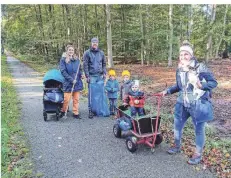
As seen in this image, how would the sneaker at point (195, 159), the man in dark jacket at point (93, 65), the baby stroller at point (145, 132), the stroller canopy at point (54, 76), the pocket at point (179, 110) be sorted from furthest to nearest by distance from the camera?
the man in dark jacket at point (93, 65) < the stroller canopy at point (54, 76) < the baby stroller at point (145, 132) < the pocket at point (179, 110) < the sneaker at point (195, 159)

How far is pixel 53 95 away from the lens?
273 inches

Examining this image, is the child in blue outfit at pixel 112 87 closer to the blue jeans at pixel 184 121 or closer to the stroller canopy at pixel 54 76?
the stroller canopy at pixel 54 76

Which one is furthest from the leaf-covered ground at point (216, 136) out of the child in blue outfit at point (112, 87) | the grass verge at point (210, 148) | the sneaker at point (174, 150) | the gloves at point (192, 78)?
the child in blue outfit at point (112, 87)

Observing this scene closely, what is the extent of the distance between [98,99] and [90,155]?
2515mm

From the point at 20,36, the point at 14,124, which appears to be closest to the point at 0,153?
the point at 14,124

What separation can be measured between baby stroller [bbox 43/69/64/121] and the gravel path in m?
0.27

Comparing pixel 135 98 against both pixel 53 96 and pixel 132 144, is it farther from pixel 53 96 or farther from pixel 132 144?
pixel 53 96

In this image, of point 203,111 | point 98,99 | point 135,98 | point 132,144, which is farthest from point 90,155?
point 98,99

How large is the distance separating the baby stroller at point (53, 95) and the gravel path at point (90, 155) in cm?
27

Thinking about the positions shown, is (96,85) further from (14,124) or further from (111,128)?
(14,124)

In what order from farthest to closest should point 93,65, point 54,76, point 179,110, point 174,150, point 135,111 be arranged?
1. point 93,65
2. point 54,76
3. point 135,111
4. point 174,150
5. point 179,110

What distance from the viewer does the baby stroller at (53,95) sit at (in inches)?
274

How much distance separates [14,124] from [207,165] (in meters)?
4.25

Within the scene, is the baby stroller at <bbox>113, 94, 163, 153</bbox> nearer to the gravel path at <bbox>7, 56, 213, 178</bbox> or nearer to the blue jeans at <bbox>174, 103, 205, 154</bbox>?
the gravel path at <bbox>7, 56, 213, 178</bbox>
